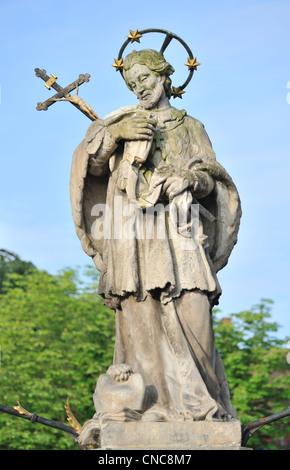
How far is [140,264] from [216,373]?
136 centimetres

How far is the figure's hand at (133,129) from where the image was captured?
8.53 metres

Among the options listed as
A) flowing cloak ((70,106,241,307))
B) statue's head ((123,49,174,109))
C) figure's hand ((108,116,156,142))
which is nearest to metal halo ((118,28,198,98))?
statue's head ((123,49,174,109))

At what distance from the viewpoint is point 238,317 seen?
29.9 meters

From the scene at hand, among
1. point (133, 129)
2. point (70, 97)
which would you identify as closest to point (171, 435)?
point (133, 129)

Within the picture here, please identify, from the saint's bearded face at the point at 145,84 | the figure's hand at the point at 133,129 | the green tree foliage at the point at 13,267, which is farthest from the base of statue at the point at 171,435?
the green tree foliage at the point at 13,267

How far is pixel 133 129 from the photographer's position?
336 inches

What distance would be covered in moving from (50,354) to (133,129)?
1901 cm

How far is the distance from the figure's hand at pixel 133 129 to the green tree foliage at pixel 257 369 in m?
18.4

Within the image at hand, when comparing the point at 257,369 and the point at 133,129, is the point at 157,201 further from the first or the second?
the point at 257,369

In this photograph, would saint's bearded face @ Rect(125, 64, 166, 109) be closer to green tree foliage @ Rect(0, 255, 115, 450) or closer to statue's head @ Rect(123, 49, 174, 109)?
statue's head @ Rect(123, 49, 174, 109)

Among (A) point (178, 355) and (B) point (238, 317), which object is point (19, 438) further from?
(A) point (178, 355)

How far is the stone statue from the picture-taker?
8.02 meters

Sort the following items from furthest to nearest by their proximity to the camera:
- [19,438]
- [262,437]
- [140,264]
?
[262,437]
[19,438]
[140,264]

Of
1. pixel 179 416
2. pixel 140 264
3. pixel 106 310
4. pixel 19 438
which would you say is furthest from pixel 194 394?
pixel 106 310
